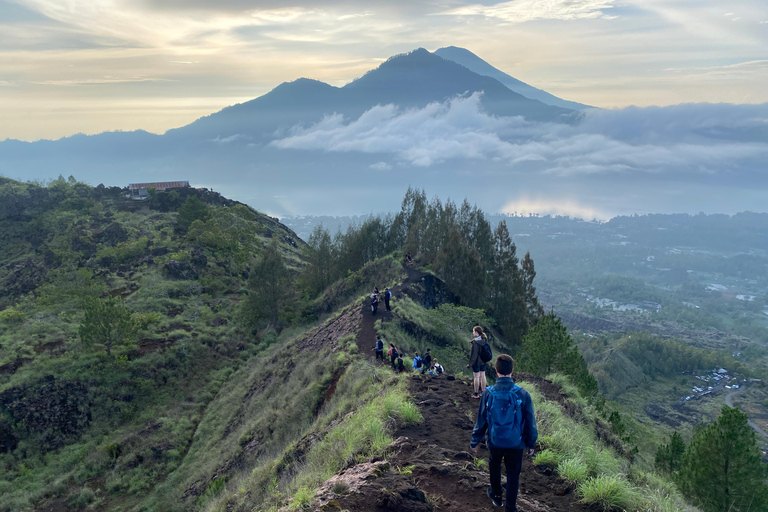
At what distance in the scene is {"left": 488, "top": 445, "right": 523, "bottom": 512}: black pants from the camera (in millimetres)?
5195

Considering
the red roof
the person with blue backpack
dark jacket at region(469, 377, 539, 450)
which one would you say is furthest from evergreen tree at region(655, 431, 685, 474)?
the red roof

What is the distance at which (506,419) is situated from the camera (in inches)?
202

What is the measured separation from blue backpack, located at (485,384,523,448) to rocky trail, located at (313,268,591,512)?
1.28 meters

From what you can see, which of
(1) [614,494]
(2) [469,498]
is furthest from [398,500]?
(1) [614,494]

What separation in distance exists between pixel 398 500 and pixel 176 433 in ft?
72.0

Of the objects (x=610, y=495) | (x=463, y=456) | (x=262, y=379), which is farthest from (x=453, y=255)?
(x=610, y=495)

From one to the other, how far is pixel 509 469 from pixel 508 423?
66cm

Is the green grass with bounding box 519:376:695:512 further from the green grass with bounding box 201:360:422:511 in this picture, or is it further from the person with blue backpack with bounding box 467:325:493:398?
the green grass with bounding box 201:360:422:511

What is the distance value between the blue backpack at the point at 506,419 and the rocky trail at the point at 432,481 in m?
1.28

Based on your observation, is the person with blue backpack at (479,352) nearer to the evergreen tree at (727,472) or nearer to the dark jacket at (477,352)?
the dark jacket at (477,352)

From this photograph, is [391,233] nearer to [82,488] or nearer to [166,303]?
[166,303]

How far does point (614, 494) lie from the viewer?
5.91 m

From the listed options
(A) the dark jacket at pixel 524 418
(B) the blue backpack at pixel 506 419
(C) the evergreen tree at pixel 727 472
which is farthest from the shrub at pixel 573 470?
(C) the evergreen tree at pixel 727 472

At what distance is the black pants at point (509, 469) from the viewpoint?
A: 520 cm
